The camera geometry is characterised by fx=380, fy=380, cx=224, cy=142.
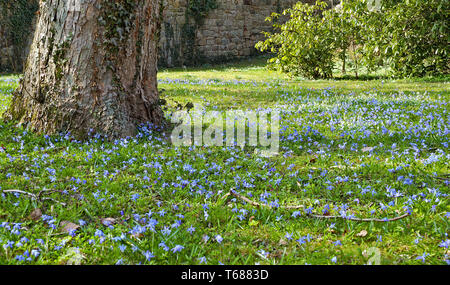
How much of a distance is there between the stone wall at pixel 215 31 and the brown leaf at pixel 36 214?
610 inches

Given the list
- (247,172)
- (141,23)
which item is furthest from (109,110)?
(247,172)

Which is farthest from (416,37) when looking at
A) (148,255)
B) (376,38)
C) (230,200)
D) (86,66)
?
(148,255)

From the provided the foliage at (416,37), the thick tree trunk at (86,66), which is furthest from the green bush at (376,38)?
the thick tree trunk at (86,66)

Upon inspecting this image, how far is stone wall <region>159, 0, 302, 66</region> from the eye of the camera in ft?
57.7

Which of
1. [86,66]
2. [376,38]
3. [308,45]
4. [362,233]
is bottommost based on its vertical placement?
[362,233]

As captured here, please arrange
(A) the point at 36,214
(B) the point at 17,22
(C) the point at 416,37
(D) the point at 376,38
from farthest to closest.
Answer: (B) the point at 17,22 → (D) the point at 376,38 → (C) the point at 416,37 → (A) the point at 36,214

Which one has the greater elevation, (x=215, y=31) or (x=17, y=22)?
(x=17, y=22)

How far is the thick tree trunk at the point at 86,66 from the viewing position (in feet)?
14.5

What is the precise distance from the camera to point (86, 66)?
4445 millimetres

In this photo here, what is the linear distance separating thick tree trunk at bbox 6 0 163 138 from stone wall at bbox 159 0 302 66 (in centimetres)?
1311

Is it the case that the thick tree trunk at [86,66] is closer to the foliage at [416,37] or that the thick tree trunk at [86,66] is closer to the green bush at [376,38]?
the green bush at [376,38]

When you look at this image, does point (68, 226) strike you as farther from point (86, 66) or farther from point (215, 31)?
point (215, 31)

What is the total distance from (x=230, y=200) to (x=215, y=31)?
16.7 m

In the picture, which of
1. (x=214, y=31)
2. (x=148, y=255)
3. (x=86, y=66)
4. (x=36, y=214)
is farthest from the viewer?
(x=214, y=31)
